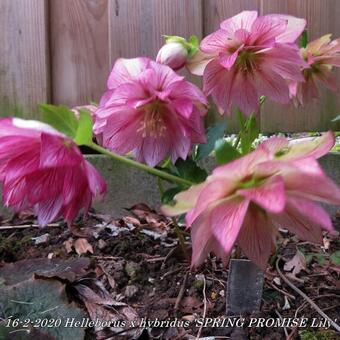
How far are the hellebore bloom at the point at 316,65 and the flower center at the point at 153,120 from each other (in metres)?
0.26

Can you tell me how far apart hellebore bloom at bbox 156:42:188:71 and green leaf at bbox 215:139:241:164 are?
224 mm

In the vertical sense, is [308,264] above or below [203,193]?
below

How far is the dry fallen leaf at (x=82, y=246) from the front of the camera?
106cm

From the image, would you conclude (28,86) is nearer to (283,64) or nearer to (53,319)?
(53,319)

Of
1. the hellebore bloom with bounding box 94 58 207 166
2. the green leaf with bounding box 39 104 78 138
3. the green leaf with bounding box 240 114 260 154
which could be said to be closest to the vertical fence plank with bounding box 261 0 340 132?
the green leaf with bounding box 240 114 260 154

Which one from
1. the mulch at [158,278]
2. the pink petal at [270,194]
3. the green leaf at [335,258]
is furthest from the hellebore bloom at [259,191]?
the green leaf at [335,258]

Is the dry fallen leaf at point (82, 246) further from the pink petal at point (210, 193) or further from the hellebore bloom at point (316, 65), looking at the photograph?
the pink petal at point (210, 193)

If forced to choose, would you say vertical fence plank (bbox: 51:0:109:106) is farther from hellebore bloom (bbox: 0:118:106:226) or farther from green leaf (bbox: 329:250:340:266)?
hellebore bloom (bbox: 0:118:106:226)

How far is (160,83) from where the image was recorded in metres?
0.61

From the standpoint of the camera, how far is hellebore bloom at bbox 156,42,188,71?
2.13ft

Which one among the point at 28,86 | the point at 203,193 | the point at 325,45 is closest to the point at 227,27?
the point at 325,45

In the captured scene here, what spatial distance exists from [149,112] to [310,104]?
1.19m

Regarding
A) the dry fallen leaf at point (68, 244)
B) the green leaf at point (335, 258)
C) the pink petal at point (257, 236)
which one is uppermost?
the pink petal at point (257, 236)

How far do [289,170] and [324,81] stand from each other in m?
0.46
